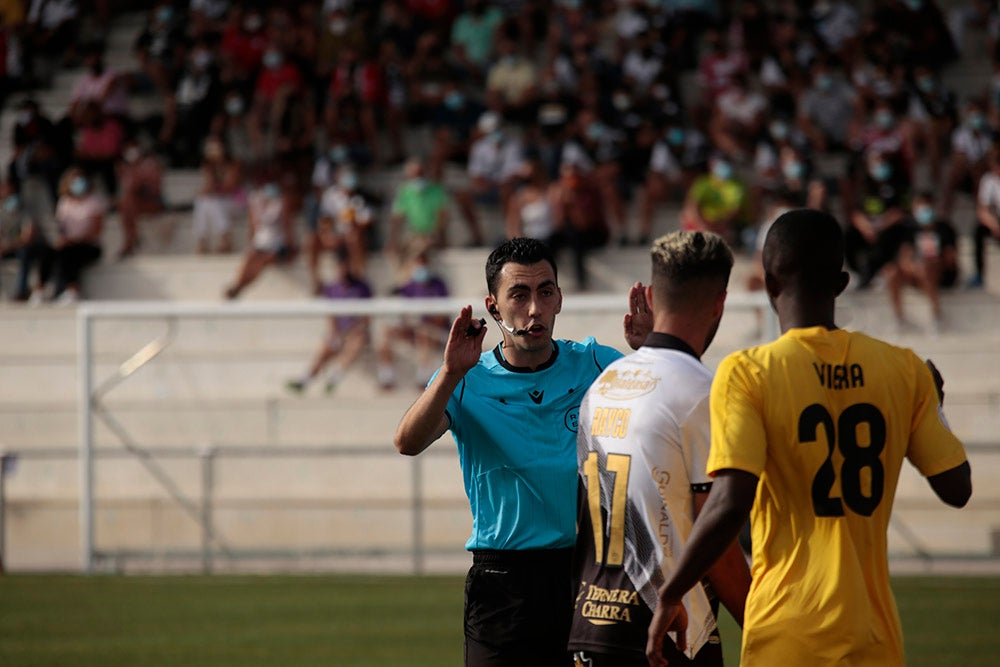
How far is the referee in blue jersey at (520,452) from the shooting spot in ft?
16.5

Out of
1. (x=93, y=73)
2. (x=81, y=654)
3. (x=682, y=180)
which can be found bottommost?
(x=81, y=654)

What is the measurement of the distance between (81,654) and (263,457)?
5.78m

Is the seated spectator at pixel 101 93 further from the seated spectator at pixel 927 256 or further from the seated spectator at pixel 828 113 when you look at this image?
the seated spectator at pixel 927 256

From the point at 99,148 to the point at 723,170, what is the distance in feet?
30.2

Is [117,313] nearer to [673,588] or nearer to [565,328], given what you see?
[565,328]

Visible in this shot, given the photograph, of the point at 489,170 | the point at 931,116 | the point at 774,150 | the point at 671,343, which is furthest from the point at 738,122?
the point at 671,343

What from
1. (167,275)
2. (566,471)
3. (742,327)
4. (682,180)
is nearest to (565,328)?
(742,327)

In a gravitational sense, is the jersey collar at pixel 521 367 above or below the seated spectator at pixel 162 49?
below

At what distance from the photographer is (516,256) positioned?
17.0 ft

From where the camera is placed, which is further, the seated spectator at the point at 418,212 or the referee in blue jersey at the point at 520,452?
the seated spectator at the point at 418,212

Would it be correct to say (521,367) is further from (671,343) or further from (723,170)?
(723,170)

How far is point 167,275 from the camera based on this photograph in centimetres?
2112

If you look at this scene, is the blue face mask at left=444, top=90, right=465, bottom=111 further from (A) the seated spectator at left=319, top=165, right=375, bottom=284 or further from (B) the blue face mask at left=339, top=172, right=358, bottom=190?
(B) the blue face mask at left=339, top=172, right=358, bottom=190

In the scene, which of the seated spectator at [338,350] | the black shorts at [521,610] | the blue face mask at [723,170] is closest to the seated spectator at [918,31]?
the blue face mask at [723,170]
